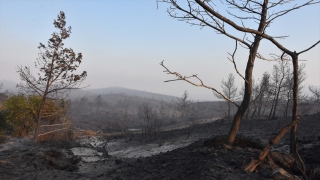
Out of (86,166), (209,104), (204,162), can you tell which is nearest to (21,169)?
(86,166)

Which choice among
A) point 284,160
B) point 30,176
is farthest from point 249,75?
point 30,176

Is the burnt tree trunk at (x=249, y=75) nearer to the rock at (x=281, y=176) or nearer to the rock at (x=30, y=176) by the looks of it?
the rock at (x=281, y=176)

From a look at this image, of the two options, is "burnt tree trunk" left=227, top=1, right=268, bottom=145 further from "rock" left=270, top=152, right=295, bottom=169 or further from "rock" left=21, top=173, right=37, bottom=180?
"rock" left=21, top=173, right=37, bottom=180

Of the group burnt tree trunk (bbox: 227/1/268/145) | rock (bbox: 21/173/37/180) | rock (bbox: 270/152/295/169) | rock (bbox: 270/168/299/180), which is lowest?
rock (bbox: 21/173/37/180)

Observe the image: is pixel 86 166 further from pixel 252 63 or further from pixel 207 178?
pixel 252 63

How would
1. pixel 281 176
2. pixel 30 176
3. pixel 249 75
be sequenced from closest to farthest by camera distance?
pixel 281 176
pixel 249 75
pixel 30 176

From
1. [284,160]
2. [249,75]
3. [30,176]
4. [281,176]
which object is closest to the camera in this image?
[281,176]

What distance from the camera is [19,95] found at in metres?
17.1

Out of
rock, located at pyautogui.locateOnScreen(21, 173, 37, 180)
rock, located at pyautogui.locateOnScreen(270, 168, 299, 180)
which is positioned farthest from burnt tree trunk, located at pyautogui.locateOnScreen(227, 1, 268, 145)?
rock, located at pyautogui.locateOnScreen(21, 173, 37, 180)

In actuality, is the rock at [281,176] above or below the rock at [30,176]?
above

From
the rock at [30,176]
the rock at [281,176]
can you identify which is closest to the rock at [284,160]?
the rock at [281,176]

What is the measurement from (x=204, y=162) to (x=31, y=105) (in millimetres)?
15470

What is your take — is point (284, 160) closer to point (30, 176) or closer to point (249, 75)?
point (249, 75)

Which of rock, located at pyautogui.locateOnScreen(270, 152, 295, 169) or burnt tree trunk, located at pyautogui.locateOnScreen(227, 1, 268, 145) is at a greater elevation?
burnt tree trunk, located at pyautogui.locateOnScreen(227, 1, 268, 145)
